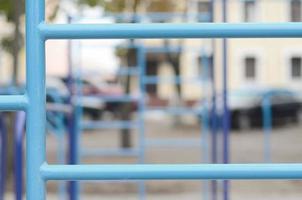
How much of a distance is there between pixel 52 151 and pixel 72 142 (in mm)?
6790

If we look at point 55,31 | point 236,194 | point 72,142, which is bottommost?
point 236,194

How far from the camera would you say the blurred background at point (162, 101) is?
16.6 ft

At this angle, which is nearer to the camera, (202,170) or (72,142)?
(202,170)

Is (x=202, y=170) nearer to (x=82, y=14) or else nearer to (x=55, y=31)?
(x=55, y=31)

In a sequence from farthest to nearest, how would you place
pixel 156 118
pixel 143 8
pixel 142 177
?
pixel 156 118 → pixel 143 8 → pixel 142 177

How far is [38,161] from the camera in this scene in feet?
4.99

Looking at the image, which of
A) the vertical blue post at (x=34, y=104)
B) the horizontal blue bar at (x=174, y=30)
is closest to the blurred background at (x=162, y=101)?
the horizontal blue bar at (x=174, y=30)

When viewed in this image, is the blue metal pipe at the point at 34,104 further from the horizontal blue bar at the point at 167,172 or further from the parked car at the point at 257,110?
the parked car at the point at 257,110

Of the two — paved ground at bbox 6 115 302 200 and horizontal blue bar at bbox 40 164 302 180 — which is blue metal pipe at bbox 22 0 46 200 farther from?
paved ground at bbox 6 115 302 200

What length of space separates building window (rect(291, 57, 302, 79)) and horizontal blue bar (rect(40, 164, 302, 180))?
23098 mm

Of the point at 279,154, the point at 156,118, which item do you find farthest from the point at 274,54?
the point at 279,154

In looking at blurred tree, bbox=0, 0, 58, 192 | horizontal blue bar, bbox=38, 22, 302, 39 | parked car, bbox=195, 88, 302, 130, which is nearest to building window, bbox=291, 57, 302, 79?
parked car, bbox=195, 88, 302, 130

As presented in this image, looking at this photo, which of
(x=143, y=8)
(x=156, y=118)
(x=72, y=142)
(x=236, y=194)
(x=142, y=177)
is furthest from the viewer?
(x=156, y=118)

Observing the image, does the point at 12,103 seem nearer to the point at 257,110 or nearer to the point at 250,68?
the point at 257,110
